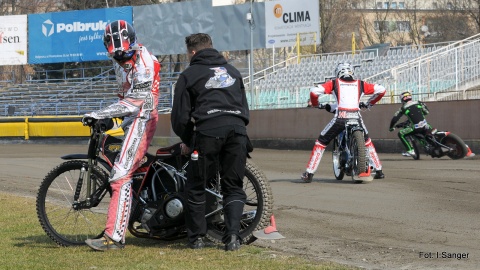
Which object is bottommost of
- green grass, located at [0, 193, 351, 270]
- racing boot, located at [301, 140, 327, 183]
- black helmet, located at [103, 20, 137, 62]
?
green grass, located at [0, 193, 351, 270]

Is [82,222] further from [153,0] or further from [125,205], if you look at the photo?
[153,0]

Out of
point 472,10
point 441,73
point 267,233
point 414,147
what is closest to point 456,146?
point 414,147

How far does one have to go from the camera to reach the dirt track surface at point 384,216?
7.42m

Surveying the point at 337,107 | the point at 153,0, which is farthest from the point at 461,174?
the point at 153,0

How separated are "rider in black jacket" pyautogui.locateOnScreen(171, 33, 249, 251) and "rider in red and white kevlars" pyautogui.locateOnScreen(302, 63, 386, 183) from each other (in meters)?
6.32

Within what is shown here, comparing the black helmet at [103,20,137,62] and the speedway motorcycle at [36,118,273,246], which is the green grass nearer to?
the speedway motorcycle at [36,118,273,246]

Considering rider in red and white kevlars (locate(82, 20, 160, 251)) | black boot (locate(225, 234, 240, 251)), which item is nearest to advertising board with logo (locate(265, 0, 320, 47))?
rider in red and white kevlars (locate(82, 20, 160, 251))

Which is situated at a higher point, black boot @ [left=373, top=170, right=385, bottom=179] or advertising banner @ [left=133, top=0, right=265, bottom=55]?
advertising banner @ [left=133, top=0, right=265, bottom=55]

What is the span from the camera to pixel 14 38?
4566 cm

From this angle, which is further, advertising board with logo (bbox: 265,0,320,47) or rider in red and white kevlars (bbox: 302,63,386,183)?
advertising board with logo (bbox: 265,0,320,47)

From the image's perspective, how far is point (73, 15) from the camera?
44.4 m

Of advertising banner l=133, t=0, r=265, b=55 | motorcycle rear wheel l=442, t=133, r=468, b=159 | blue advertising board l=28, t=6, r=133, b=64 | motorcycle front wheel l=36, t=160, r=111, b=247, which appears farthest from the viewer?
blue advertising board l=28, t=6, r=133, b=64

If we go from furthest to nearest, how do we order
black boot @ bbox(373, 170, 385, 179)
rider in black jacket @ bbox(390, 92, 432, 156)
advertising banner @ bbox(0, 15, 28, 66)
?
advertising banner @ bbox(0, 15, 28, 66), rider in black jacket @ bbox(390, 92, 432, 156), black boot @ bbox(373, 170, 385, 179)

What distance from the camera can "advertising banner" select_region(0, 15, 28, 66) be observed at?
4550cm
